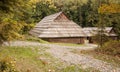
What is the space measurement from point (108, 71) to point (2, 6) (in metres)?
6.45

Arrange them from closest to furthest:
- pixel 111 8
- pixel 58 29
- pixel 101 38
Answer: pixel 111 8
pixel 101 38
pixel 58 29

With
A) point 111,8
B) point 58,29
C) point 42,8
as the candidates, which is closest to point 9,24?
point 111,8

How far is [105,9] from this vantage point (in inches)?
747

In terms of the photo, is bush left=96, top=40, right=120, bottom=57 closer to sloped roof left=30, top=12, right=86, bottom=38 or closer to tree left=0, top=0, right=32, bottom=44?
tree left=0, top=0, right=32, bottom=44

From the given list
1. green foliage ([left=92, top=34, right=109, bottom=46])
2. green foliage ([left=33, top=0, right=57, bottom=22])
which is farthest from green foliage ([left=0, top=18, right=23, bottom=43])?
green foliage ([left=33, top=0, right=57, bottom=22])

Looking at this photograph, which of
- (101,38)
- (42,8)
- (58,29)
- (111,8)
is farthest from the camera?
(42,8)

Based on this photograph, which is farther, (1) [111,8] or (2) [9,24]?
(1) [111,8]

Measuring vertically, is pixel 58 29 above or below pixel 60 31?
above

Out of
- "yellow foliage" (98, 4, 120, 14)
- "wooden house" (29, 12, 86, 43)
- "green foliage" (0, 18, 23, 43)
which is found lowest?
"wooden house" (29, 12, 86, 43)

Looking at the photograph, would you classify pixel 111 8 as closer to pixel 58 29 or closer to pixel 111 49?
pixel 111 49

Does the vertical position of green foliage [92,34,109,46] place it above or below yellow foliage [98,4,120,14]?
below

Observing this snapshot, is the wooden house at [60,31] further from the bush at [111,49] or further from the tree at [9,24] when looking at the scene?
the tree at [9,24]

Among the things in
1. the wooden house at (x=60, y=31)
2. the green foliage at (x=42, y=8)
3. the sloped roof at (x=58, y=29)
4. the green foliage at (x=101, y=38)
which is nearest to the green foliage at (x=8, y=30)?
the green foliage at (x=101, y=38)

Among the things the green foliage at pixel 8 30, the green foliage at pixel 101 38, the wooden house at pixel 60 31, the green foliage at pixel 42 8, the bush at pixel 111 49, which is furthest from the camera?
the green foliage at pixel 42 8
